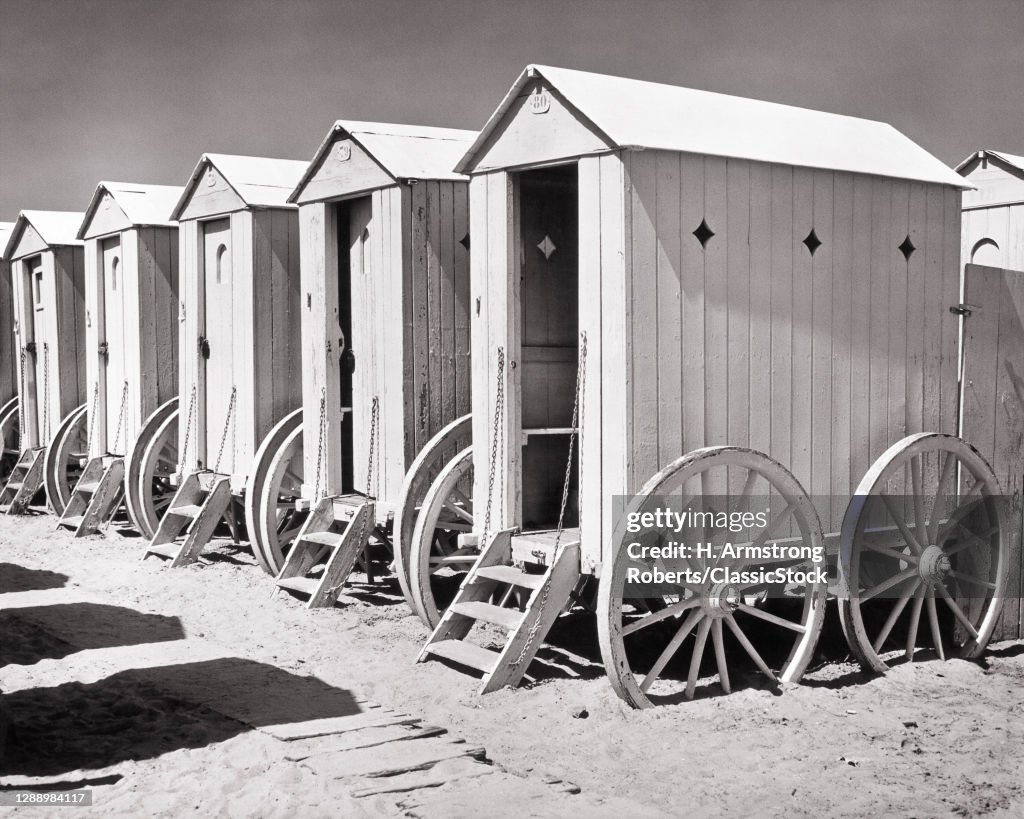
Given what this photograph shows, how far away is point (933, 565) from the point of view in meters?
7.23

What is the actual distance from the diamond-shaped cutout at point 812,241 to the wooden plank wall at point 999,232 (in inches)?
143

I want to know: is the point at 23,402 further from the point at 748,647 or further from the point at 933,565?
the point at 933,565

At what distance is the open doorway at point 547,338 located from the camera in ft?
25.1

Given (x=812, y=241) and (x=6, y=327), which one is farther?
(x=6, y=327)

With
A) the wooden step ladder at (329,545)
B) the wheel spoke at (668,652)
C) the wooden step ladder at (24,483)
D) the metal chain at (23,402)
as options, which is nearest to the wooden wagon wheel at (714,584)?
the wheel spoke at (668,652)

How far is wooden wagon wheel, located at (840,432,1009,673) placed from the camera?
6840mm

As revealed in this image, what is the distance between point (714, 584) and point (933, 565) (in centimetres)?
168

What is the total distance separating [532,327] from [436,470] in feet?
4.16

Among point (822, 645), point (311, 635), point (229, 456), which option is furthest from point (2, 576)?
point (822, 645)

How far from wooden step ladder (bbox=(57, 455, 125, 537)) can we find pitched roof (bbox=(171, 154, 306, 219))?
9.45 ft

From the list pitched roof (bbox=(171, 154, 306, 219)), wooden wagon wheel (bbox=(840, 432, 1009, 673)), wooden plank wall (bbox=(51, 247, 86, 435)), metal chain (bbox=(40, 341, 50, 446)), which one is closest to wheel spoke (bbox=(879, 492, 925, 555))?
wooden wagon wheel (bbox=(840, 432, 1009, 673))

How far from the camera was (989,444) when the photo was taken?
764 centimetres

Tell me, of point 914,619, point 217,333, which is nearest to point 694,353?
point 914,619

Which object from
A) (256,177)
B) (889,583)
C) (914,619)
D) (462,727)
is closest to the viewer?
(462,727)
